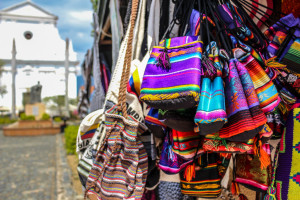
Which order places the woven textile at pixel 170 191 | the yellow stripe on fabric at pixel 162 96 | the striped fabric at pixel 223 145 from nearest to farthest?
the yellow stripe on fabric at pixel 162 96, the striped fabric at pixel 223 145, the woven textile at pixel 170 191

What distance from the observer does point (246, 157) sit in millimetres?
1173

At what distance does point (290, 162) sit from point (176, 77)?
0.59 meters

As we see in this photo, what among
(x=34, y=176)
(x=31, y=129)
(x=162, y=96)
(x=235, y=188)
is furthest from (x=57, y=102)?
(x=162, y=96)

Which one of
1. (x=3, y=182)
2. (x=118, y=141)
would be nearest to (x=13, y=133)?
(x=3, y=182)

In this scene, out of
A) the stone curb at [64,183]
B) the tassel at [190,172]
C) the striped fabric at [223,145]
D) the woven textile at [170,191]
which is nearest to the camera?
the striped fabric at [223,145]

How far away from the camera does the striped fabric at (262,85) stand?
863 millimetres

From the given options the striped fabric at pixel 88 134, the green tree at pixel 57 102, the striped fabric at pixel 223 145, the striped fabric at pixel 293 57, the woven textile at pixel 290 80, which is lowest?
the green tree at pixel 57 102

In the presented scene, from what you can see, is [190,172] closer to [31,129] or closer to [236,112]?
[236,112]

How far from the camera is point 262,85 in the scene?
88 cm

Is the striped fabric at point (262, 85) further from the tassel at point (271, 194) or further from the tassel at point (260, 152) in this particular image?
the tassel at point (271, 194)

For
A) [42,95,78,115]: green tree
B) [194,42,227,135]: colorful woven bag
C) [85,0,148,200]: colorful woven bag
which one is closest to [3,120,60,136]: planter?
[85,0,148,200]: colorful woven bag

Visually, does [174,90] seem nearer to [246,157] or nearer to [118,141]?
[118,141]

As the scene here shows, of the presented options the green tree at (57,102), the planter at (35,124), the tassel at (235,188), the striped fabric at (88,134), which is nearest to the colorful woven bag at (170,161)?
the tassel at (235,188)

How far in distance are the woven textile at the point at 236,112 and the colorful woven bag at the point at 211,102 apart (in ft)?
0.13
